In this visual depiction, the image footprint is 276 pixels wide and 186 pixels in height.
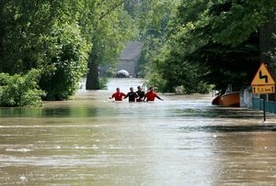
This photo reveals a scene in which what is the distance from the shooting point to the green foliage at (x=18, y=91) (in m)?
42.4

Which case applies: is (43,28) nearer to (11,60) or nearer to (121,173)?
(11,60)

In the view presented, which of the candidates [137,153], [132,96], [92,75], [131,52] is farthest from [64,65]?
[131,52]

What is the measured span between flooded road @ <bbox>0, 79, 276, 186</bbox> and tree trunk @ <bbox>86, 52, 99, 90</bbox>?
7317 cm

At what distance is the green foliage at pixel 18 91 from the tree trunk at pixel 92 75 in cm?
5703

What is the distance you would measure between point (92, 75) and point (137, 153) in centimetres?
8486

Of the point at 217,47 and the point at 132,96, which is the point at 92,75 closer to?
the point at 132,96

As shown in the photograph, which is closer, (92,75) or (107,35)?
(107,35)

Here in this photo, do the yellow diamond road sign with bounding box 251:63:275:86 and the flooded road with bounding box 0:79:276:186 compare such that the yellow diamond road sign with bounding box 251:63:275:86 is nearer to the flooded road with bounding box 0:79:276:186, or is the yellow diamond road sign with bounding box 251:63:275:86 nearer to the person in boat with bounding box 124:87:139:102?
the flooded road with bounding box 0:79:276:186

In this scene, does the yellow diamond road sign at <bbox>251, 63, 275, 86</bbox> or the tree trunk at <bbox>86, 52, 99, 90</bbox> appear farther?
the tree trunk at <bbox>86, 52, 99, 90</bbox>

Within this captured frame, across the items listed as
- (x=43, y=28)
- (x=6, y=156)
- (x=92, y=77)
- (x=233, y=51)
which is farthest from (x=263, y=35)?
(x=92, y=77)

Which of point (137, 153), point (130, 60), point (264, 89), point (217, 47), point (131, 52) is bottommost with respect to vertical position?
point (137, 153)

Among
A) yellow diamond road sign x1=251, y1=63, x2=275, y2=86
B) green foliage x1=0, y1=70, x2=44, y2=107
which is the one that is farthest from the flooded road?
green foliage x1=0, y1=70, x2=44, y2=107

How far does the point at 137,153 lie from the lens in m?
17.1

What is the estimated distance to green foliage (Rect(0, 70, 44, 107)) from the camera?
139 feet
